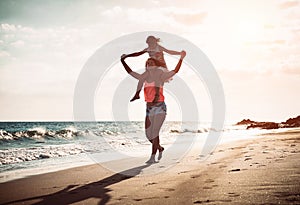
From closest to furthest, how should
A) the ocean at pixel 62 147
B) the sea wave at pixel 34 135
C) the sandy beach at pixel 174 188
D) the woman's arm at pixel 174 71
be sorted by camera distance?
the sandy beach at pixel 174 188, the woman's arm at pixel 174 71, the ocean at pixel 62 147, the sea wave at pixel 34 135

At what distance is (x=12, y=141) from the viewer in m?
24.0

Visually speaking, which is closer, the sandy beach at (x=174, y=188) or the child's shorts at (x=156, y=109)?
the sandy beach at (x=174, y=188)

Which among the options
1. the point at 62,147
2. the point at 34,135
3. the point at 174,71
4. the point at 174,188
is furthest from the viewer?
the point at 34,135

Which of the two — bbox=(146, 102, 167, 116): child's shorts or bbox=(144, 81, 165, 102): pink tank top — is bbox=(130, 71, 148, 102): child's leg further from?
bbox=(146, 102, 167, 116): child's shorts

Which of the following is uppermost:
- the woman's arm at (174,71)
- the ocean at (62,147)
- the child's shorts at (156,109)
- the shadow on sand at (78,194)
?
the woman's arm at (174,71)

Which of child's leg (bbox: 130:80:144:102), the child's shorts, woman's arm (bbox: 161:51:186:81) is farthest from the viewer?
the child's shorts

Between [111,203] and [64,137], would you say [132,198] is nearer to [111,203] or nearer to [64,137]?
[111,203]

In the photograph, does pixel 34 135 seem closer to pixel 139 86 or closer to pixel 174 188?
pixel 139 86

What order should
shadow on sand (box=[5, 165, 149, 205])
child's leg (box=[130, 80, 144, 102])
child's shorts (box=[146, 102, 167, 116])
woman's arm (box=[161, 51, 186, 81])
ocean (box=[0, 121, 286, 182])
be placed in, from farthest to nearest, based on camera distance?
ocean (box=[0, 121, 286, 182])
child's shorts (box=[146, 102, 167, 116])
child's leg (box=[130, 80, 144, 102])
woman's arm (box=[161, 51, 186, 81])
shadow on sand (box=[5, 165, 149, 205])

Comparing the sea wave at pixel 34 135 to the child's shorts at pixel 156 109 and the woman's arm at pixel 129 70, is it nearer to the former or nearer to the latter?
the child's shorts at pixel 156 109

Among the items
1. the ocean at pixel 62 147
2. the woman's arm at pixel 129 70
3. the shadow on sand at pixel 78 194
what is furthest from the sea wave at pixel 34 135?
the shadow on sand at pixel 78 194

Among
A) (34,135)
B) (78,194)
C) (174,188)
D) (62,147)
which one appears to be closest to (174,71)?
(174,188)

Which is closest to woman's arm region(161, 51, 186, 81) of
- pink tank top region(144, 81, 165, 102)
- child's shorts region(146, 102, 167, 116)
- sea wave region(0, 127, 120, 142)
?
pink tank top region(144, 81, 165, 102)

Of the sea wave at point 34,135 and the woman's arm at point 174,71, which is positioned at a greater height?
the woman's arm at point 174,71
